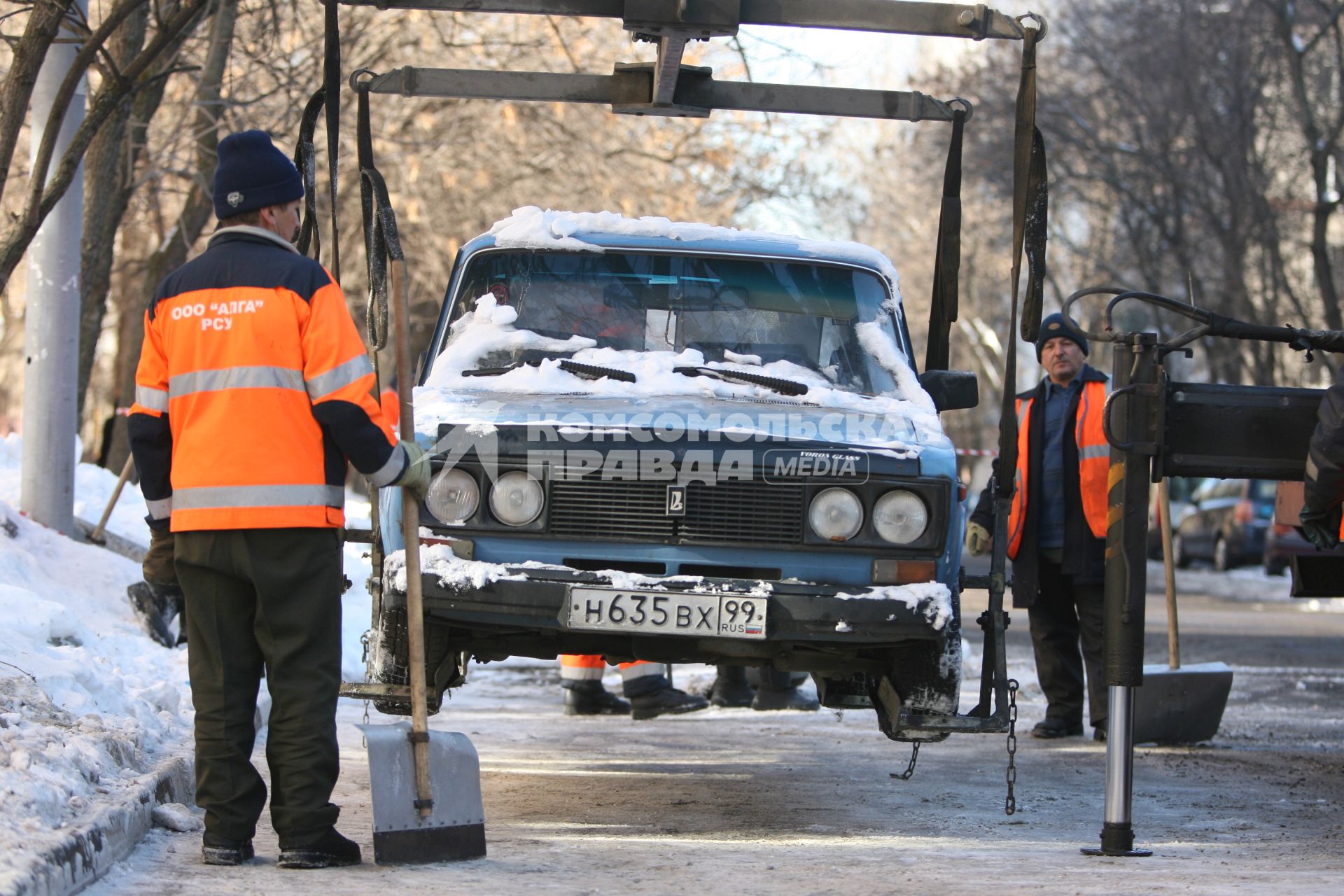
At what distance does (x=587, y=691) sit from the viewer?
9.31 meters

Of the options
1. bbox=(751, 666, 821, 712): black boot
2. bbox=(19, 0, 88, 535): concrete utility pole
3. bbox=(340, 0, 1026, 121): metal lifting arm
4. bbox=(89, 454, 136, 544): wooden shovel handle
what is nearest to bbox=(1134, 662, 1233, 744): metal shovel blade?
bbox=(751, 666, 821, 712): black boot

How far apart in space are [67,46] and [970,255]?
117 feet

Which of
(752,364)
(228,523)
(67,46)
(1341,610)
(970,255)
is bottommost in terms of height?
(1341,610)

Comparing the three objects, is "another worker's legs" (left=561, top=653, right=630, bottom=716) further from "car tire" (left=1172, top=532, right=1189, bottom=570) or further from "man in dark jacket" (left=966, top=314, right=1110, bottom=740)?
"car tire" (left=1172, top=532, right=1189, bottom=570)

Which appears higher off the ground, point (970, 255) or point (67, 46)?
point (970, 255)

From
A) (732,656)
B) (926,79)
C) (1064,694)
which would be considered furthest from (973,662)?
(926,79)

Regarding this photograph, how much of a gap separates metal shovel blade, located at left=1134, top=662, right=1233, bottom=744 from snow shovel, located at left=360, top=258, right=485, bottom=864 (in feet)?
14.4

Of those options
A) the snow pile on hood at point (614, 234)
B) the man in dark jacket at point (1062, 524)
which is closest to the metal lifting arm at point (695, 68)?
the snow pile on hood at point (614, 234)

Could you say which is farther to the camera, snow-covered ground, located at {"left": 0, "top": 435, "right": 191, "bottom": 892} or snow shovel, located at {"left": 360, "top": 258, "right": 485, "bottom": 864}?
snow shovel, located at {"left": 360, "top": 258, "right": 485, "bottom": 864}

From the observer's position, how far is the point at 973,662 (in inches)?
480

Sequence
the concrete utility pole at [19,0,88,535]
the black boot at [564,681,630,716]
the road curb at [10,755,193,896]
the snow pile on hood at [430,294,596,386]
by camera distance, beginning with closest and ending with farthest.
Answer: the road curb at [10,755,193,896] → the snow pile on hood at [430,294,596,386] → the black boot at [564,681,630,716] → the concrete utility pole at [19,0,88,535]

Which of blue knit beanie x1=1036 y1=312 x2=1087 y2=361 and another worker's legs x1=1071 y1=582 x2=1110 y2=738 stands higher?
blue knit beanie x1=1036 y1=312 x2=1087 y2=361

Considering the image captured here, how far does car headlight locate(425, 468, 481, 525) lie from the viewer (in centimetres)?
584

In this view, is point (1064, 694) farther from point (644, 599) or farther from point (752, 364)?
point (644, 599)
